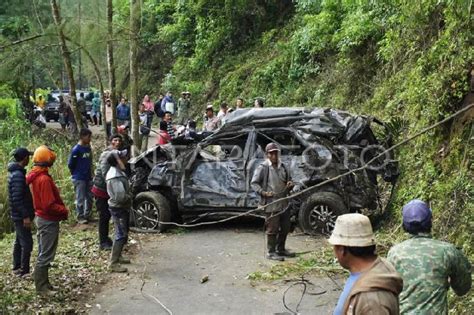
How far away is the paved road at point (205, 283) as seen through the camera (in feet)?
22.1

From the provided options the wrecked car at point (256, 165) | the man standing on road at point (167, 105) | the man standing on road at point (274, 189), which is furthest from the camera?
the man standing on road at point (167, 105)

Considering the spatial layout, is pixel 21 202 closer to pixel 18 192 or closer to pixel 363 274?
pixel 18 192

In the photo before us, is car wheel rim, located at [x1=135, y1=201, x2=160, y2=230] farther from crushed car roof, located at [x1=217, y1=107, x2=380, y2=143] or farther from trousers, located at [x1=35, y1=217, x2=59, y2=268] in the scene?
trousers, located at [x1=35, y1=217, x2=59, y2=268]

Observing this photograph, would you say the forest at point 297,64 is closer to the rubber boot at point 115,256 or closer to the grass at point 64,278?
the grass at point 64,278

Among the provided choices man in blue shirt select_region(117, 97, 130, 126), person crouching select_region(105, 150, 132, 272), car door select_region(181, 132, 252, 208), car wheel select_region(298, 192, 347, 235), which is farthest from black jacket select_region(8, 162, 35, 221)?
man in blue shirt select_region(117, 97, 130, 126)

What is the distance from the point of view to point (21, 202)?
24.5 ft

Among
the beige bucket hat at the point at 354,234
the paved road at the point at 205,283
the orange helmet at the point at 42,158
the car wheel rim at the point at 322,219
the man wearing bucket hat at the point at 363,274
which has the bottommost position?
the paved road at the point at 205,283

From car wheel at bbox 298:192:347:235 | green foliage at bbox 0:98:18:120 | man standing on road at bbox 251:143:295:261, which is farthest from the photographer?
green foliage at bbox 0:98:18:120

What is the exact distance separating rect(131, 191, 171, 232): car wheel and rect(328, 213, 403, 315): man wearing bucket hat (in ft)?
23.9

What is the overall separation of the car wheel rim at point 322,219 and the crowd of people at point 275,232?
0.57 metres

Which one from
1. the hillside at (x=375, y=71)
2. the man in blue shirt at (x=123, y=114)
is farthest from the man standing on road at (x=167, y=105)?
the man in blue shirt at (x=123, y=114)

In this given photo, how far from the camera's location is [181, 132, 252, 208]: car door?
32.2 ft

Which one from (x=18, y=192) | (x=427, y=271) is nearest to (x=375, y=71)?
(x=18, y=192)

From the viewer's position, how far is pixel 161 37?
2825cm
